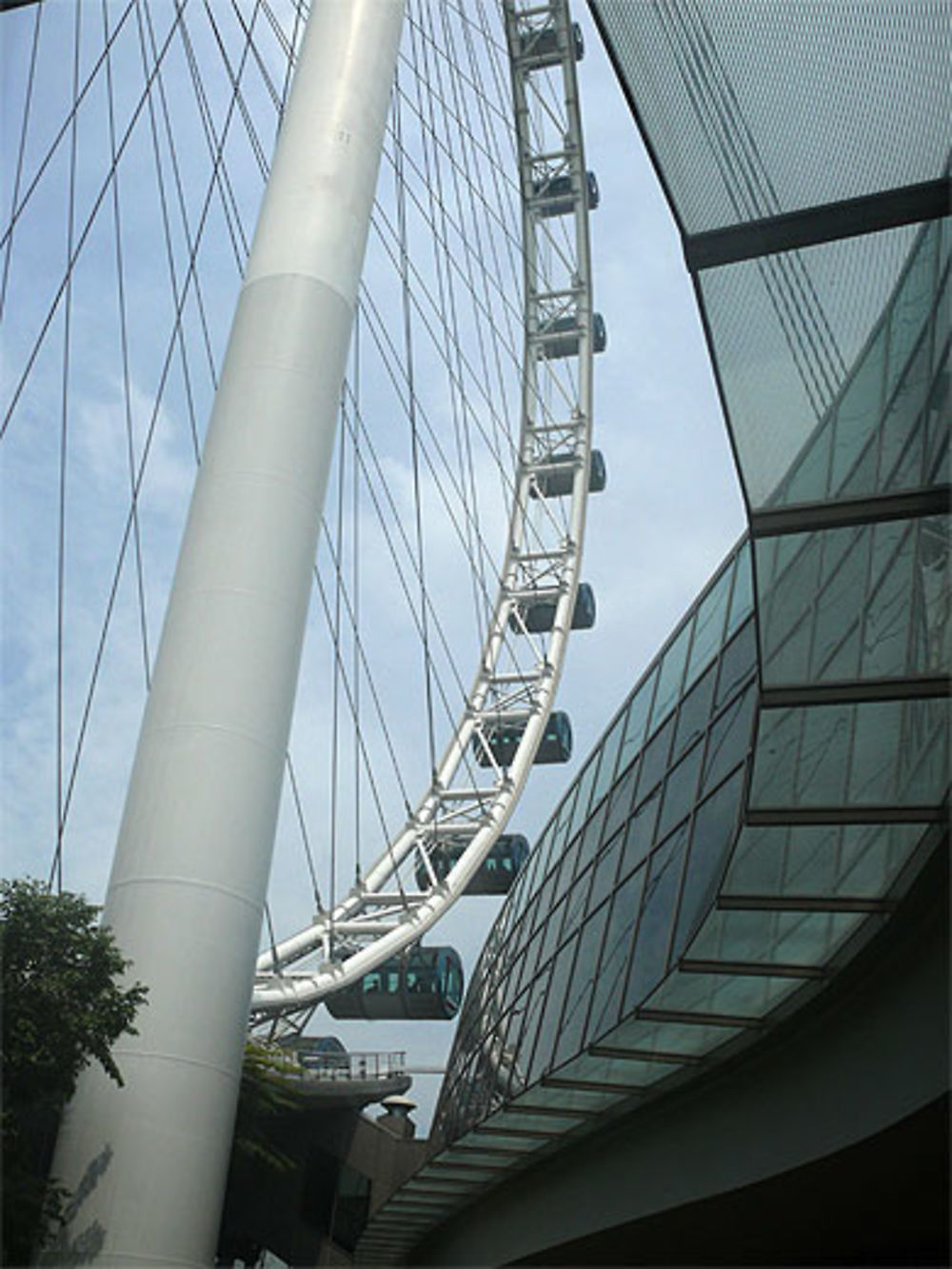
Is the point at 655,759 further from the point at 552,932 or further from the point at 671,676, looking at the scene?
the point at 552,932

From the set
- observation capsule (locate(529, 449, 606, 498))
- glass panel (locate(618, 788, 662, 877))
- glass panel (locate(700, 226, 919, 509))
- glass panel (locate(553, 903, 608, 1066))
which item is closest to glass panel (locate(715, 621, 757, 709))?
glass panel (locate(618, 788, 662, 877))

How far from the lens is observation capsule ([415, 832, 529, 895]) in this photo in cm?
4969

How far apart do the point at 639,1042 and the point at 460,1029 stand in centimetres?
2089

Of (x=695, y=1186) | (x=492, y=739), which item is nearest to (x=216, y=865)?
(x=695, y=1186)

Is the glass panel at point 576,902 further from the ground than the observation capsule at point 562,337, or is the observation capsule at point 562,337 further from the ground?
the observation capsule at point 562,337

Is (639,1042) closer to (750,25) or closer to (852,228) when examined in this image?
(852,228)

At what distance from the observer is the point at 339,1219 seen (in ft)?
160

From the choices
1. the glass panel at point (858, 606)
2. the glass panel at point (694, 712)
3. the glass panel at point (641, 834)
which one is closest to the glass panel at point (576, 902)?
the glass panel at point (641, 834)

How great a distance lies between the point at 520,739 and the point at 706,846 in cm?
3776

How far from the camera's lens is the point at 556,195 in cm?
5672

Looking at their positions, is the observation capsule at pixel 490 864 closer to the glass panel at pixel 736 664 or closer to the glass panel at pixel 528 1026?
the glass panel at pixel 528 1026

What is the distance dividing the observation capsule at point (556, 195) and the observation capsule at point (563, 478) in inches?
406

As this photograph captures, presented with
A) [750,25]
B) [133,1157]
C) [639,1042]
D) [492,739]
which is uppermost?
[492,739]

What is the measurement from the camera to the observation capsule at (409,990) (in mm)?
46469
